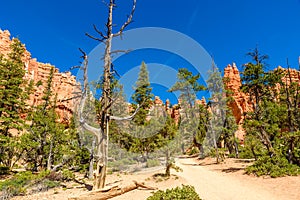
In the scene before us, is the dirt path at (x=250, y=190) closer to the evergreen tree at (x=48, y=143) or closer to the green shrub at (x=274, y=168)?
the green shrub at (x=274, y=168)

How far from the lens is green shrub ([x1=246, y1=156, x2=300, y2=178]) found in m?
12.5

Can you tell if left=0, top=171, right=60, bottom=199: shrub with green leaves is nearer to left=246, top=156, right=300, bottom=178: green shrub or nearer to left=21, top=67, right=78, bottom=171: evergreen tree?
left=21, top=67, right=78, bottom=171: evergreen tree

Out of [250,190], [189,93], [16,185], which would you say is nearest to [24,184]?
[16,185]

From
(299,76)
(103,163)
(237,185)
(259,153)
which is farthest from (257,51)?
(299,76)

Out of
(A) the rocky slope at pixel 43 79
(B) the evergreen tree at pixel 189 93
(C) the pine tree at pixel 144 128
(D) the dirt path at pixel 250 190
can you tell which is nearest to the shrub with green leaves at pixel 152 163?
(C) the pine tree at pixel 144 128

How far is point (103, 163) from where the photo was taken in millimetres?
8383

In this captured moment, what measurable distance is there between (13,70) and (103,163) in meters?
15.1

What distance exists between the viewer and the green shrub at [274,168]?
12520mm

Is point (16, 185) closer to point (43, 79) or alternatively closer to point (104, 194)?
point (104, 194)

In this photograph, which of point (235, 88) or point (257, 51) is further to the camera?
point (235, 88)

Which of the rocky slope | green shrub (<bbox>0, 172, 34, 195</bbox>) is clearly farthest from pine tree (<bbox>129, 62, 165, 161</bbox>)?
the rocky slope

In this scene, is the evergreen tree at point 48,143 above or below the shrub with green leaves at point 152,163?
above

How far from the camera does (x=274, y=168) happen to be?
43.7 feet

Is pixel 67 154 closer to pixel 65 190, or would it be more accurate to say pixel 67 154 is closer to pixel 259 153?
pixel 65 190
